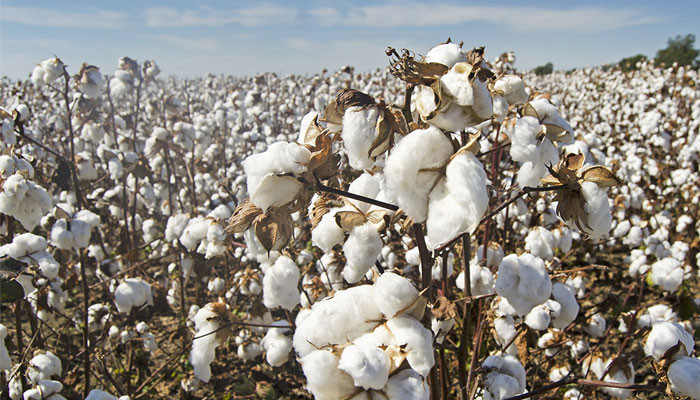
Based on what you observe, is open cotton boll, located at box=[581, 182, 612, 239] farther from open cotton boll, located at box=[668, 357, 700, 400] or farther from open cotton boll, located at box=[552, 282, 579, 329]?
open cotton boll, located at box=[552, 282, 579, 329]

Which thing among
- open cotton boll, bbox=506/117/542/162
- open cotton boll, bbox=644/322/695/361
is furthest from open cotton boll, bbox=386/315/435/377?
open cotton boll, bbox=644/322/695/361

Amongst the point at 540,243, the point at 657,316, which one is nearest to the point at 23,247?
the point at 540,243

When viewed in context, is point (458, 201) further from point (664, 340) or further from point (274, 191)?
point (664, 340)

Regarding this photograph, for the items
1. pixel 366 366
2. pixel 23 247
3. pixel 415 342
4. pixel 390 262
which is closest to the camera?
pixel 366 366

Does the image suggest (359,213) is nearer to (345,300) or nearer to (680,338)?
(345,300)

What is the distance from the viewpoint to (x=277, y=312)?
4.29 m

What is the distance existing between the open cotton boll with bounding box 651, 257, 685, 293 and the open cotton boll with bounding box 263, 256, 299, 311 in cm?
229

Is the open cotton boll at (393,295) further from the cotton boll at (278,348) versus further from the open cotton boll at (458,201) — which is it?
the cotton boll at (278,348)

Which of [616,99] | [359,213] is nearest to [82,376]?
[359,213]

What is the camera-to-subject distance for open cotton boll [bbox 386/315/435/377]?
3.07ft

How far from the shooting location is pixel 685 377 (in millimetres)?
1271

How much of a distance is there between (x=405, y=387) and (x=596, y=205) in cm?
59

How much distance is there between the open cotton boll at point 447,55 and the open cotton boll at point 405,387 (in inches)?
25.7

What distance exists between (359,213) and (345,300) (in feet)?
0.89
